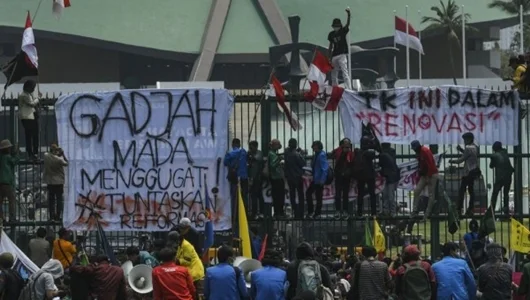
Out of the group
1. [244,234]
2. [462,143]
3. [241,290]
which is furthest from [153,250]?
[462,143]

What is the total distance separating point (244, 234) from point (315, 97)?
2.20 meters

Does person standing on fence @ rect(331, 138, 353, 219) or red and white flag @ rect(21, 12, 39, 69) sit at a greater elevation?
red and white flag @ rect(21, 12, 39, 69)

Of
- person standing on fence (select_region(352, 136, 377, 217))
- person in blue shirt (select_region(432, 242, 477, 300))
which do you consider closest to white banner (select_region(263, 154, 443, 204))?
person standing on fence (select_region(352, 136, 377, 217))

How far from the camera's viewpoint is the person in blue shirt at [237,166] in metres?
22.3

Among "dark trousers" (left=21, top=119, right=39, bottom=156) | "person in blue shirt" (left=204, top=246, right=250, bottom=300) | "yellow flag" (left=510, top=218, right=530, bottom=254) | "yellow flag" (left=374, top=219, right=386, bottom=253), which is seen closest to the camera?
"person in blue shirt" (left=204, top=246, right=250, bottom=300)

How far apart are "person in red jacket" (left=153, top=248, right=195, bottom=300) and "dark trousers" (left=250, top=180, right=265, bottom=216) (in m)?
4.14

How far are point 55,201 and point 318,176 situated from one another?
354cm

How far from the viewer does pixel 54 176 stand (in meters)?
22.5

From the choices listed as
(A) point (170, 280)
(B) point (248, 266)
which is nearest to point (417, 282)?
(B) point (248, 266)

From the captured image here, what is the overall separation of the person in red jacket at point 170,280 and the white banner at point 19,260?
2777mm

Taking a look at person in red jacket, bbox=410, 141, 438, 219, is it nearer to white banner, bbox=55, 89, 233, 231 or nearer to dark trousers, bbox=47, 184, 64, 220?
white banner, bbox=55, 89, 233, 231

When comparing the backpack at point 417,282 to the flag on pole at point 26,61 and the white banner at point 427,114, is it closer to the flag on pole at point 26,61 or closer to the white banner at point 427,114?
the white banner at point 427,114

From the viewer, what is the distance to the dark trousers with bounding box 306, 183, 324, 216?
22.6 m

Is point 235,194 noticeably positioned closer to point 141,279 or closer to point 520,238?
point 141,279
